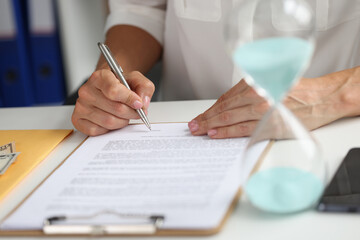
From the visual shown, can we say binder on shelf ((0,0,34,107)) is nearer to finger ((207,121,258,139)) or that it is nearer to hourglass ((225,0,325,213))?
finger ((207,121,258,139))

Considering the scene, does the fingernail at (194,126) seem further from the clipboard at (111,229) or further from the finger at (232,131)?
the clipboard at (111,229)

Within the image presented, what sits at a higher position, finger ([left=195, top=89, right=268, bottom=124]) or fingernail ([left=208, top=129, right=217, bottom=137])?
finger ([left=195, top=89, right=268, bottom=124])

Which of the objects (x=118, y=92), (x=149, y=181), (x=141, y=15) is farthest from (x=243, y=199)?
(x=141, y=15)

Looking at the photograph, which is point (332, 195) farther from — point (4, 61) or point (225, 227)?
point (4, 61)

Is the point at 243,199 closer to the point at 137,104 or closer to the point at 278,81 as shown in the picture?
the point at 278,81

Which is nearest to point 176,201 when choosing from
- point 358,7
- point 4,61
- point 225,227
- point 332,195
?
point 225,227

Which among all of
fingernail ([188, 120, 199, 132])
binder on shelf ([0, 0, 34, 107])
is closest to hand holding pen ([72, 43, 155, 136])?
fingernail ([188, 120, 199, 132])

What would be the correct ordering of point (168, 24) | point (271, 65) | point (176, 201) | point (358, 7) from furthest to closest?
point (168, 24) → point (358, 7) → point (176, 201) → point (271, 65)

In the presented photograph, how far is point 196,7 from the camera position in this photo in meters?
1.26

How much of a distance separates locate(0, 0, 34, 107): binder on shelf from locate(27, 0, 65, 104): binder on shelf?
0.03 metres

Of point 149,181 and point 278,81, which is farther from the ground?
point 278,81

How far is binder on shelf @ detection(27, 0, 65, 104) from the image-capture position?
2264 mm

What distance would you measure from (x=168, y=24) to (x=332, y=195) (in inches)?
35.0

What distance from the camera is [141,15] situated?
4.51ft
